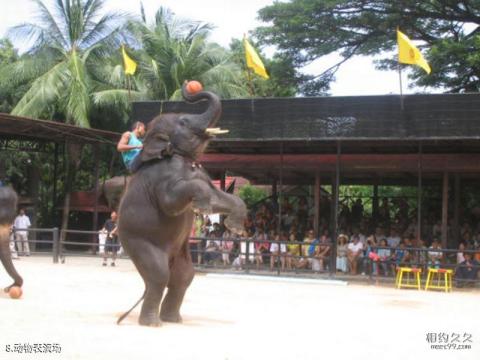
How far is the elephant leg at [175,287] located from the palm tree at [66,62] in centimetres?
1691

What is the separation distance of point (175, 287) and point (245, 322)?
1.01 metres

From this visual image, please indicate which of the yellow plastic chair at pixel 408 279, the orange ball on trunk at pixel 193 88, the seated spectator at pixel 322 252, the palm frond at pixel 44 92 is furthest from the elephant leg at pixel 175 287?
the palm frond at pixel 44 92

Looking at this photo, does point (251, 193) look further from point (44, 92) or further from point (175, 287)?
point (175, 287)

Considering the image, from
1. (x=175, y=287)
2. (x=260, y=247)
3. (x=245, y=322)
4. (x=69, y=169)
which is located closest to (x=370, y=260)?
(x=260, y=247)

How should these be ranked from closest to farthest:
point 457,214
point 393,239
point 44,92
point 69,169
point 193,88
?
point 193,88 → point 393,239 → point 457,214 → point 69,169 → point 44,92

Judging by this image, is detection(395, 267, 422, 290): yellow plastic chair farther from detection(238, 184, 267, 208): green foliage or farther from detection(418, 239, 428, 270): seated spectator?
detection(238, 184, 267, 208): green foliage

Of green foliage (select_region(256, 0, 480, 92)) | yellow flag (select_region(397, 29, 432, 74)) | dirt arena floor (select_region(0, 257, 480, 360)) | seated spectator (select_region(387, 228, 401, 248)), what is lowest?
dirt arena floor (select_region(0, 257, 480, 360))

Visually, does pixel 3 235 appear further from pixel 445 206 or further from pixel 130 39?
pixel 130 39

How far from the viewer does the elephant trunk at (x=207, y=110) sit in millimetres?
7352

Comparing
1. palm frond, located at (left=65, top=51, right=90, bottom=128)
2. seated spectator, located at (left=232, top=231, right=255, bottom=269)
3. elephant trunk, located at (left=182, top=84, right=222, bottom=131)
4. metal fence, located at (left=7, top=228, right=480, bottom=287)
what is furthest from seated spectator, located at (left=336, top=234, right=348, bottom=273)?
palm frond, located at (left=65, top=51, right=90, bottom=128)

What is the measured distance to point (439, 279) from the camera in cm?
1429

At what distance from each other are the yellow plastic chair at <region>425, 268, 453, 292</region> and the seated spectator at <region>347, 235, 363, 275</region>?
1.83 m

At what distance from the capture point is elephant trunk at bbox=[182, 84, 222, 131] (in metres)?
7.35

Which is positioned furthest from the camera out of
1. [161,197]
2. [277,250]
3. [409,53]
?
[277,250]
